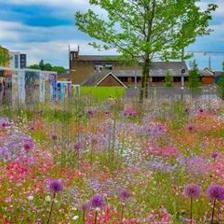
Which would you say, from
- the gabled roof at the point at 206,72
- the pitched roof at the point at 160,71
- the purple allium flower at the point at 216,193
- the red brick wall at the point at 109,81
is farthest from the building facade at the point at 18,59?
Answer: the purple allium flower at the point at 216,193

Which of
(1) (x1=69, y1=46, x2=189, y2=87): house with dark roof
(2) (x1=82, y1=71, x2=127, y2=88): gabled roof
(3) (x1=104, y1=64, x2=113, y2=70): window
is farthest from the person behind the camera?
(3) (x1=104, y1=64, x2=113, y2=70): window

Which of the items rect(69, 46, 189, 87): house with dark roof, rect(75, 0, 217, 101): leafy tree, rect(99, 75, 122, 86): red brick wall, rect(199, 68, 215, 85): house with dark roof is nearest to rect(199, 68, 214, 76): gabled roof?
rect(199, 68, 215, 85): house with dark roof

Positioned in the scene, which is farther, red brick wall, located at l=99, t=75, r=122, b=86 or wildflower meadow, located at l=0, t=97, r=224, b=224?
red brick wall, located at l=99, t=75, r=122, b=86

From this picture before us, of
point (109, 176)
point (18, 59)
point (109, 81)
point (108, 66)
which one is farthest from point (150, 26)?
point (108, 66)

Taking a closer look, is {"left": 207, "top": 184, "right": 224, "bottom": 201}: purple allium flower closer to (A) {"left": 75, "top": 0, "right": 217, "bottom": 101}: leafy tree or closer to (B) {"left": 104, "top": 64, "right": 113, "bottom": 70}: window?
(A) {"left": 75, "top": 0, "right": 217, "bottom": 101}: leafy tree

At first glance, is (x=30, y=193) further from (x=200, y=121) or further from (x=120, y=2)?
(x=120, y=2)

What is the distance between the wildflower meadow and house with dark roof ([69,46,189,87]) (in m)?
84.1

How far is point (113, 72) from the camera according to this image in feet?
382

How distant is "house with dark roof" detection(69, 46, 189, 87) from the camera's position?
108875 millimetres

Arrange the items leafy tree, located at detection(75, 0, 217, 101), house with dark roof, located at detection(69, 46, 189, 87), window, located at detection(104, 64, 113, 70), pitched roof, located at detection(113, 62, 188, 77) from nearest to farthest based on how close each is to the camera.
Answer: leafy tree, located at detection(75, 0, 217, 101), house with dark roof, located at detection(69, 46, 189, 87), pitched roof, located at detection(113, 62, 188, 77), window, located at detection(104, 64, 113, 70)

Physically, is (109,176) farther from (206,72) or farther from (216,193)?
(206,72)

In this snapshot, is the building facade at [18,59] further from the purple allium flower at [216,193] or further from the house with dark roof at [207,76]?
the purple allium flower at [216,193]

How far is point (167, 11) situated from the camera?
2931cm

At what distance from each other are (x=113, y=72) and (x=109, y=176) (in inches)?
4303
